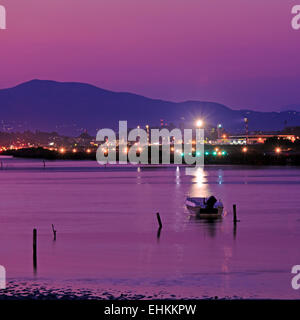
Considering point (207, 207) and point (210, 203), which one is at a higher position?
point (210, 203)

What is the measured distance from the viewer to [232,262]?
3188 cm

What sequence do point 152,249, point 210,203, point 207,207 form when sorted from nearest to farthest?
point 152,249 < point 210,203 < point 207,207

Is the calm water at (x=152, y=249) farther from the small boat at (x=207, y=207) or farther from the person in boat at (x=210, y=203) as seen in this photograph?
the person in boat at (x=210, y=203)

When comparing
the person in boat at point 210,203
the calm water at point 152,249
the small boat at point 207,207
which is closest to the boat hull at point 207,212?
the small boat at point 207,207

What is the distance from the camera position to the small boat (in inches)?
1908

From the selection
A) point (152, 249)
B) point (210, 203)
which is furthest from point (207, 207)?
point (152, 249)

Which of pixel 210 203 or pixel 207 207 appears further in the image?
pixel 207 207

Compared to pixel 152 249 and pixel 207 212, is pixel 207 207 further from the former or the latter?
pixel 152 249

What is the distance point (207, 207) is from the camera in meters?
49.1

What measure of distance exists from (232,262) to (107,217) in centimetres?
2272

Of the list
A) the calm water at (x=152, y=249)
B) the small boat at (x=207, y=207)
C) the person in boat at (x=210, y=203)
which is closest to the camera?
the calm water at (x=152, y=249)

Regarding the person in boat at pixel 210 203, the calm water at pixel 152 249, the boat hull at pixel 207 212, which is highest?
the person in boat at pixel 210 203

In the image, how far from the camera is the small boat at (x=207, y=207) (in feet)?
159

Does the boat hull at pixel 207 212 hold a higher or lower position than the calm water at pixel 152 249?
higher
